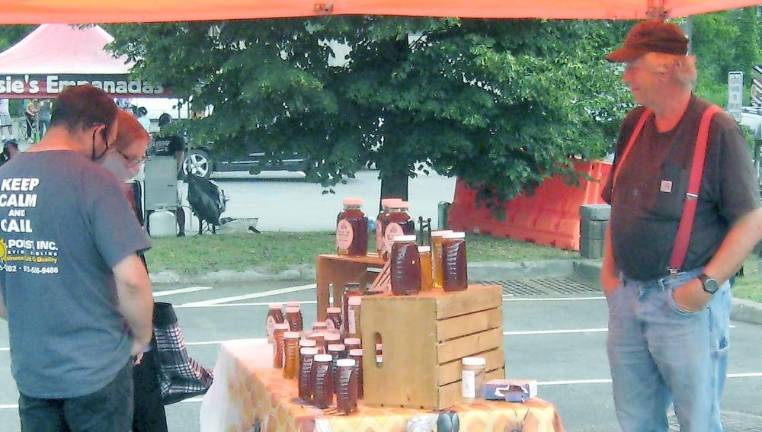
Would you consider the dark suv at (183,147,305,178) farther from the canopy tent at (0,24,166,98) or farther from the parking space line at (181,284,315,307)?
the parking space line at (181,284,315,307)

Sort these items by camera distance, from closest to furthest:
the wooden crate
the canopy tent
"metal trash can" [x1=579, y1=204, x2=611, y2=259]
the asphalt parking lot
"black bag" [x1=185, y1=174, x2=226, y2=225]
A: the wooden crate < the asphalt parking lot < "metal trash can" [x1=579, y1=204, x2=611, y2=259] < "black bag" [x1=185, y1=174, x2=226, y2=225] < the canopy tent

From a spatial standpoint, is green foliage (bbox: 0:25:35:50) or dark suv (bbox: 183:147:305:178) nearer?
dark suv (bbox: 183:147:305:178)

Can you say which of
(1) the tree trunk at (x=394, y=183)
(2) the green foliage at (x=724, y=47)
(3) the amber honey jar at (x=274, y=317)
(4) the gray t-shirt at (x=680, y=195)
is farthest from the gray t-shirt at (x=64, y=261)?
(2) the green foliage at (x=724, y=47)

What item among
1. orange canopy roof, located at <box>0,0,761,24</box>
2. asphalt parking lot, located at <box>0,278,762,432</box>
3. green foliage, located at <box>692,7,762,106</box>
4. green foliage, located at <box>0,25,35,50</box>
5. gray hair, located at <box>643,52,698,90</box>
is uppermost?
green foliage, located at <box>0,25,35,50</box>

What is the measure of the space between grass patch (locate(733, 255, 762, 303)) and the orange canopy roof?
5732mm

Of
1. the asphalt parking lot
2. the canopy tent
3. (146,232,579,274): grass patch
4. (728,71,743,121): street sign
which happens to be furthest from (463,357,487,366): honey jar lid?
(728,71,743,121): street sign

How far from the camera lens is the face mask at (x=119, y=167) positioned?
4.08m

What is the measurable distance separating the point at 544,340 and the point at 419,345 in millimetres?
5881

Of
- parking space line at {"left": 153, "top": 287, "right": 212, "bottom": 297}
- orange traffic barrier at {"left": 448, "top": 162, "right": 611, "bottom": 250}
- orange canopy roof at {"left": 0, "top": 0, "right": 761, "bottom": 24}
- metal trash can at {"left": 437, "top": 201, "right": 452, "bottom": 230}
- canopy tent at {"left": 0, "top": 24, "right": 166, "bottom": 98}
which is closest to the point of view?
orange canopy roof at {"left": 0, "top": 0, "right": 761, "bottom": 24}

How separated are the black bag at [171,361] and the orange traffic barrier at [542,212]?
9.46 meters

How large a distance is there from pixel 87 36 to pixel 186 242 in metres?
4.72

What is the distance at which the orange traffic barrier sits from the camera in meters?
13.8

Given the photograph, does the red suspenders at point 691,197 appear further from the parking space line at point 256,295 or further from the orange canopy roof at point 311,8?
the parking space line at point 256,295

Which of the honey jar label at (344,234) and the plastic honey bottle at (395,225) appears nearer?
the plastic honey bottle at (395,225)
